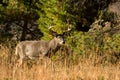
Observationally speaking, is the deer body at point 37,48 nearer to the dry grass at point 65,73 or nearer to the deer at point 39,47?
the deer at point 39,47

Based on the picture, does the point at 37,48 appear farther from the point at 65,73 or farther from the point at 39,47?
the point at 65,73

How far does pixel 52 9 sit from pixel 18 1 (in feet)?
6.84

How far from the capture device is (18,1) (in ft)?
57.0

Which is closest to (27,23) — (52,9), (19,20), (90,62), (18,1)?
(19,20)

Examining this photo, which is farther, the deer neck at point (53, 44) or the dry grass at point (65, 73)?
the deer neck at point (53, 44)

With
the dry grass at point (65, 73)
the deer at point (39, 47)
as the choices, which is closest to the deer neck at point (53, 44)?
the deer at point (39, 47)

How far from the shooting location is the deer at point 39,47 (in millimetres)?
14414

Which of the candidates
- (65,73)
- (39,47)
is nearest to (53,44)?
(39,47)

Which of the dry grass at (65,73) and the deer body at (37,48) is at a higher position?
the dry grass at (65,73)

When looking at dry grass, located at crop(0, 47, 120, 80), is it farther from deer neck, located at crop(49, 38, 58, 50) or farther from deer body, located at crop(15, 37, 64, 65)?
deer neck, located at crop(49, 38, 58, 50)

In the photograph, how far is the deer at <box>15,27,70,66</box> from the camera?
14414mm

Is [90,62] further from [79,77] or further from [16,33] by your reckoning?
[16,33]

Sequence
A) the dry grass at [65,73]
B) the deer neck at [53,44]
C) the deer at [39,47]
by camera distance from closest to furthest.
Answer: the dry grass at [65,73] → the deer at [39,47] → the deer neck at [53,44]

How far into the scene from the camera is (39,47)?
47.9 ft
